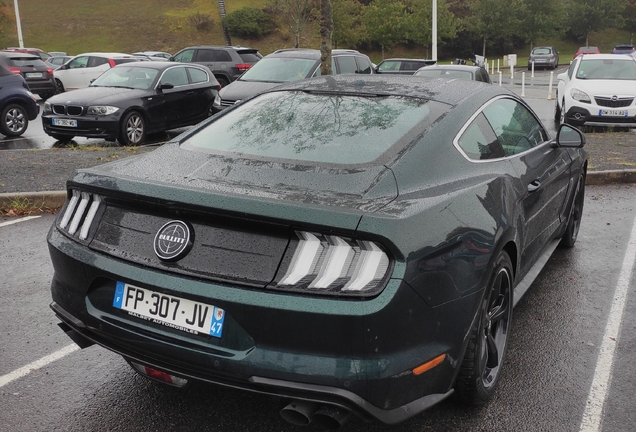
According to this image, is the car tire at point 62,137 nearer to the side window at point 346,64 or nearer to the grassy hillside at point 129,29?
the side window at point 346,64

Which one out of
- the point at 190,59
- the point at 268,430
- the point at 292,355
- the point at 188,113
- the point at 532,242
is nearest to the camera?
the point at 292,355

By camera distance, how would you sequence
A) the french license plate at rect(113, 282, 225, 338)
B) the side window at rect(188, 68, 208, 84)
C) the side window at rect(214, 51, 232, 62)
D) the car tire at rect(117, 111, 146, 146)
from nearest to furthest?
the french license plate at rect(113, 282, 225, 338) < the car tire at rect(117, 111, 146, 146) < the side window at rect(188, 68, 208, 84) < the side window at rect(214, 51, 232, 62)

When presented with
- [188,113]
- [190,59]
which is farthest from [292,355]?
[190,59]

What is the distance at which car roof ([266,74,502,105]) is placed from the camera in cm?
385

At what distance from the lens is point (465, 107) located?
3.70m

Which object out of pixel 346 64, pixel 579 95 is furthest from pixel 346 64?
pixel 579 95

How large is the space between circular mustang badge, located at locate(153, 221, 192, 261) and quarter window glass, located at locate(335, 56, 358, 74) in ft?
42.4

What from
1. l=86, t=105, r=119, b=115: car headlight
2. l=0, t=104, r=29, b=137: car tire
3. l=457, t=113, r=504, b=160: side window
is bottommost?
l=0, t=104, r=29, b=137: car tire

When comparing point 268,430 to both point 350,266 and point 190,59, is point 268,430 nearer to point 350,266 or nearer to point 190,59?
point 350,266

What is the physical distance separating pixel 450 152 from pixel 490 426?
4.37ft

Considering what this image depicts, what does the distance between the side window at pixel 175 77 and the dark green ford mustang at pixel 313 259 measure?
10.6 meters

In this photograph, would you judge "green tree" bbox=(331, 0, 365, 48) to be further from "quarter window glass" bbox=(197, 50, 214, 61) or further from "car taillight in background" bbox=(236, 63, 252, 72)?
"car taillight in background" bbox=(236, 63, 252, 72)

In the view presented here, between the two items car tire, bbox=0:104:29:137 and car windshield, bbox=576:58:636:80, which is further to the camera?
car windshield, bbox=576:58:636:80

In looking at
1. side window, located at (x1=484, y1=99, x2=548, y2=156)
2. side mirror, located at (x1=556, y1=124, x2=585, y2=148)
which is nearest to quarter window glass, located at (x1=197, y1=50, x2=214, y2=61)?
side window, located at (x1=484, y1=99, x2=548, y2=156)
